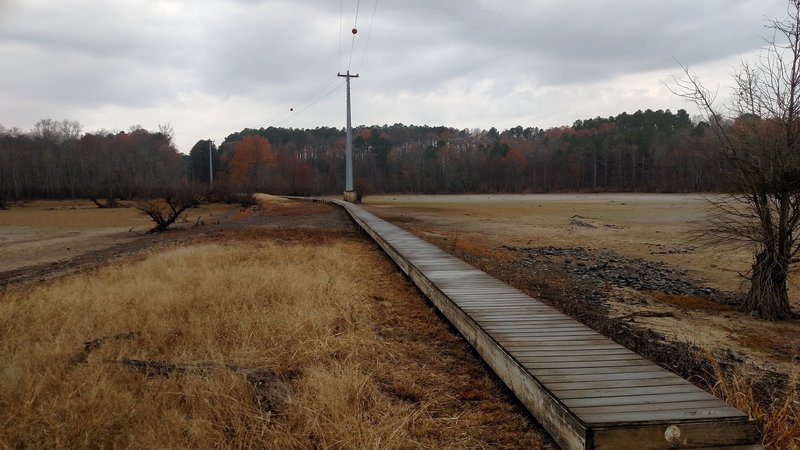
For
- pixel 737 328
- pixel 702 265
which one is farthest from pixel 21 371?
pixel 702 265

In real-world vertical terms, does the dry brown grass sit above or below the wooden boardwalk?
below

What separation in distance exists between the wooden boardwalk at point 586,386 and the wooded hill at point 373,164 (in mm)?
57793

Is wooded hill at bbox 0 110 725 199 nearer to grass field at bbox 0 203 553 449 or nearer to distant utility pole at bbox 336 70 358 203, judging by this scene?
distant utility pole at bbox 336 70 358 203

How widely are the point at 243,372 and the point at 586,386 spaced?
275cm

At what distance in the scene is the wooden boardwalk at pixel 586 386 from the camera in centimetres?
277

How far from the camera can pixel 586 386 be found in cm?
332

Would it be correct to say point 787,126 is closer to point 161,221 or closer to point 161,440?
point 161,440

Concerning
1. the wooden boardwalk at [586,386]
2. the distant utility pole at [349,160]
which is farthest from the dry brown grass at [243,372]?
the distant utility pole at [349,160]

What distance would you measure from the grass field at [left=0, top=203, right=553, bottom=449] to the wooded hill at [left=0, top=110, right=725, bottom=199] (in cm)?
5485

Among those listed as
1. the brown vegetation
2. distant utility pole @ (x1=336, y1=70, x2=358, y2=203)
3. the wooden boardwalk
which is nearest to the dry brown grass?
the wooden boardwalk

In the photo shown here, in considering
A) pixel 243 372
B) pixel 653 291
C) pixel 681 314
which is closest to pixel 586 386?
pixel 243 372

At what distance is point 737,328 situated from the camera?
7.71 meters

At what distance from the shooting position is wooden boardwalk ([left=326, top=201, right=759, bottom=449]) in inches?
109

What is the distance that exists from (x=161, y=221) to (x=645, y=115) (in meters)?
118
